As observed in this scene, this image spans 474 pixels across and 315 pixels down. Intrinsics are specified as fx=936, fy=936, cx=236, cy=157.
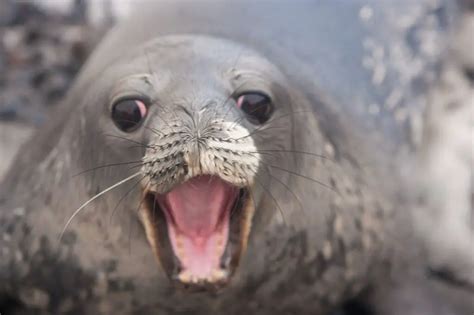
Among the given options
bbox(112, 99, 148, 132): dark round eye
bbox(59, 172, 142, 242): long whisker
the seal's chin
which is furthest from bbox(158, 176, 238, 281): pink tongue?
bbox(112, 99, 148, 132): dark round eye

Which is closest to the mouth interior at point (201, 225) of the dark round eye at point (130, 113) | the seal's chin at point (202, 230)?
the seal's chin at point (202, 230)

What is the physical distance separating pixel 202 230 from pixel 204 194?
0.26 ft

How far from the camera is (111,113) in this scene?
2297 mm

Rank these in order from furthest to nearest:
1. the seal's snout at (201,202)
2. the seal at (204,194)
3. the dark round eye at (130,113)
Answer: the dark round eye at (130,113) < the seal at (204,194) < the seal's snout at (201,202)

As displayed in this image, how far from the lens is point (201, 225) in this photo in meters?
2.08

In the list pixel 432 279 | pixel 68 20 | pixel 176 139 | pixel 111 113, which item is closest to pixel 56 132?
pixel 111 113

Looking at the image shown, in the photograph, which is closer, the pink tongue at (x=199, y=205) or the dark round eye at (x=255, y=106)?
the pink tongue at (x=199, y=205)

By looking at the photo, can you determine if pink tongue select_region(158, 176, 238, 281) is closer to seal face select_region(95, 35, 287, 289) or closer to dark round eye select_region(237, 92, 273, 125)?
seal face select_region(95, 35, 287, 289)

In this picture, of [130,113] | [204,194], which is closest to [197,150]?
[204,194]

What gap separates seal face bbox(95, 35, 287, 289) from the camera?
198cm

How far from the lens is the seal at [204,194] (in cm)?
208

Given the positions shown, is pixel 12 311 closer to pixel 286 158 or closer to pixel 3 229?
pixel 3 229

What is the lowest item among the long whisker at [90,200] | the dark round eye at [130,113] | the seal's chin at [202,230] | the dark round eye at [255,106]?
the seal's chin at [202,230]

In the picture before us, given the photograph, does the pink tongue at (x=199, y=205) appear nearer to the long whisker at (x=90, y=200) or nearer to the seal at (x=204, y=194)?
the seal at (x=204, y=194)
